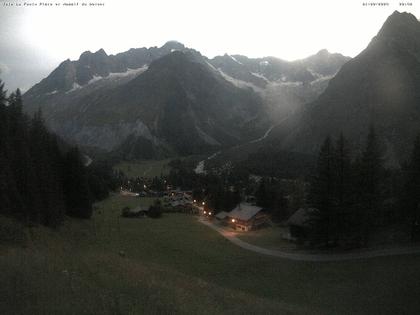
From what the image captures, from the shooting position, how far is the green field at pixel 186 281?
19.3 meters

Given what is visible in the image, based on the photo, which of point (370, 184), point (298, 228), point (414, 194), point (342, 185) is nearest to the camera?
point (414, 194)

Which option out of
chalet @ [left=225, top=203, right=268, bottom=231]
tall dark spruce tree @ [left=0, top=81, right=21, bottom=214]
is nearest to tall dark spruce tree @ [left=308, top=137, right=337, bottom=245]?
chalet @ [left=225, top=203, right=268, bottom=231]

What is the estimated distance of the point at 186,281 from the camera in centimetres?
3123

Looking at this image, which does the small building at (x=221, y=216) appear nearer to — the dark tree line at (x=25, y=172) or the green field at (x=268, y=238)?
the green field at (x=268, y=238)

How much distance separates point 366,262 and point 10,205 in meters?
37.5

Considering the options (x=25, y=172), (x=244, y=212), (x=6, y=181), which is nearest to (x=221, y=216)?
(x=244, y=212)

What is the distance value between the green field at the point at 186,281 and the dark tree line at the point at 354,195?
792 cm

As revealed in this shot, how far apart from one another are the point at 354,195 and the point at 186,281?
26100 mm

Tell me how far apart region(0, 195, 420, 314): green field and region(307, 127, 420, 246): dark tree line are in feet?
26.0

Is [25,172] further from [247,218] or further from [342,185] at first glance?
[247,218]

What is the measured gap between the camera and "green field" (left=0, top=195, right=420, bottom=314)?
1930 cm

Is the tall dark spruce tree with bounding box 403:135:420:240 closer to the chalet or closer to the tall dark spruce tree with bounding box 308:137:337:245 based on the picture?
the tall dark spruce tree with bounding box 308:137:337:245

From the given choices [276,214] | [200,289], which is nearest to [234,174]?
[276,214]

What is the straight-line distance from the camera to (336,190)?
50219mm
